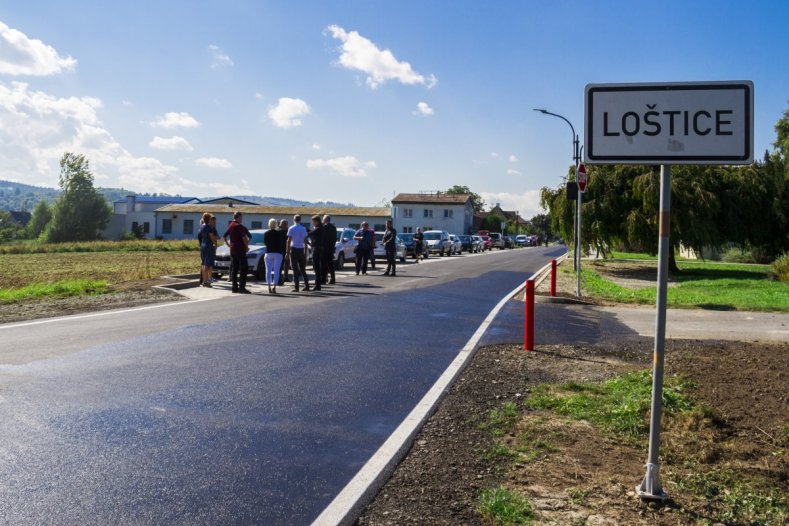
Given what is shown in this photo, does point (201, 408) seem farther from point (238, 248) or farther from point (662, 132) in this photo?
point (238, 248)

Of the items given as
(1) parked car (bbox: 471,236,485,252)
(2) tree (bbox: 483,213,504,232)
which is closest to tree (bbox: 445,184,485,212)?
(2) tree (bbox: 483,213,504,232)

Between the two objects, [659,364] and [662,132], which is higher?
[662,132]

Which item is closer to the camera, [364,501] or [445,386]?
[364,501]

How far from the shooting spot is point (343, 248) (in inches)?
1150

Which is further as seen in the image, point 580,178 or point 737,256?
point 737,256

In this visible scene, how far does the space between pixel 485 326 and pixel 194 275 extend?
40.0 ft

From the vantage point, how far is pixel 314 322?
12023mm

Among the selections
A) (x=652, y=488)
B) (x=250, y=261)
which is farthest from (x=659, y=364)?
(x=250, y=261)

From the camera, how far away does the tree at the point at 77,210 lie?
95.2m

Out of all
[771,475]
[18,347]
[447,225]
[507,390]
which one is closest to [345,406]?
[507,390]

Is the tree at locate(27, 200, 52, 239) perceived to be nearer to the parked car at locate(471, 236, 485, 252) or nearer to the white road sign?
the parked car at locate(471, 236, 485, 252)

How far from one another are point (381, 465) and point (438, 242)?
4510cm

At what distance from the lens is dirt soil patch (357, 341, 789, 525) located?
4.13 metres

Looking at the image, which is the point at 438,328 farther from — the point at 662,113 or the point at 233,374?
the point at 662,113
